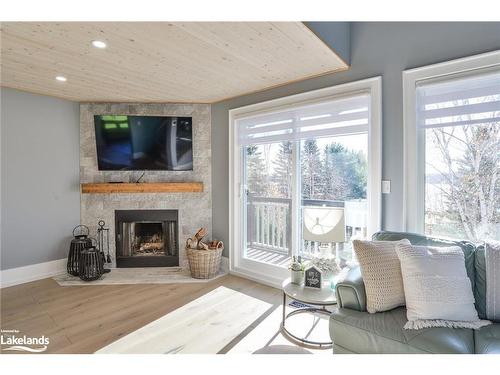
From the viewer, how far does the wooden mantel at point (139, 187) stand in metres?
3.59

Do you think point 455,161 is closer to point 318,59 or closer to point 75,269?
point 318,59

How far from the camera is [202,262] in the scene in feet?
10.9

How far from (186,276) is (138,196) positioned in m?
1.31

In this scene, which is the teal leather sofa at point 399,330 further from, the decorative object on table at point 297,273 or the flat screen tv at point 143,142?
the flat screen tv at point 143,142

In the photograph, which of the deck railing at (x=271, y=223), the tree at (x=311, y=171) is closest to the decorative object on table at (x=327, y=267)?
the deck railing at (x=271, y=223)

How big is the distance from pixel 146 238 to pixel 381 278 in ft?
10.7

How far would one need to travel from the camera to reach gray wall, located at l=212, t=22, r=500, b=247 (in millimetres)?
2002

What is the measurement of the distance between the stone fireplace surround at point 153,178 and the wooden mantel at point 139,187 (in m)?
0.14

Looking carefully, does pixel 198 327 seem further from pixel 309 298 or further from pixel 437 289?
pixel 437 289

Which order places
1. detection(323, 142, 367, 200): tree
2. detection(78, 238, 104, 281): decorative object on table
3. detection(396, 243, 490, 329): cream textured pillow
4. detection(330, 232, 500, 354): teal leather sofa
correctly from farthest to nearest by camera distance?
1. detection(78, 238, 104, 281): decorative object on table
2. detection(323, 142, 367, 200): tree
3. detection(396, 243, 490, 329): cream textured pillow
4. detection(330, 232, 500, 354): teal leather sofa

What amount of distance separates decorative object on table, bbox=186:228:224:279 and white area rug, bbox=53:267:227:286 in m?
0.08

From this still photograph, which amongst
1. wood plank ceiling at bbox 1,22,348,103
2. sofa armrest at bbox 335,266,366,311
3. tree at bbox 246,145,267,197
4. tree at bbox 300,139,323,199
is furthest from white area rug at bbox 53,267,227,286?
wood plank ceiling at bbox 1,22,348,103

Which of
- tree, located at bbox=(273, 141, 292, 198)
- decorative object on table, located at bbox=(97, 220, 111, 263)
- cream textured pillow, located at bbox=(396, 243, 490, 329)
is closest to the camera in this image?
cream textured pillow, located at bbox=(396, 243, 490, 329)
